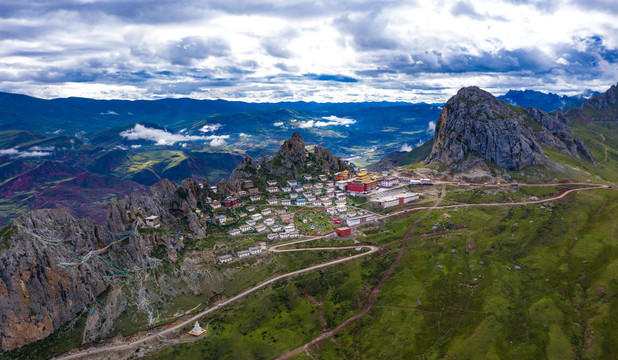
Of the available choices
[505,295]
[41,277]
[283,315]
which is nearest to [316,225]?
[283,315]

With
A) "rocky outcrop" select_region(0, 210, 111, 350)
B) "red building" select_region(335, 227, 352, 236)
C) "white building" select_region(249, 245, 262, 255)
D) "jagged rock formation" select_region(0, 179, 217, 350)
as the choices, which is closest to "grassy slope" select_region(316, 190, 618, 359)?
"red building" select_region(335, 227, 352, 236)

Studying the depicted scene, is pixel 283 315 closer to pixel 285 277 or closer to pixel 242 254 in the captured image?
pixel 285 277

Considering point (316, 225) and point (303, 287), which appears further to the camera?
point (316, 225)

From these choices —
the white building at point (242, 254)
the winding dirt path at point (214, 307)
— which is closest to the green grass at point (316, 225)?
the winding dirt path at point (214, 307)

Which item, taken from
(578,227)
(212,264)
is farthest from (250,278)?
(578,227)

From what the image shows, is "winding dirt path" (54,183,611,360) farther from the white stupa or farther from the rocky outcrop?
the rocky outcrop

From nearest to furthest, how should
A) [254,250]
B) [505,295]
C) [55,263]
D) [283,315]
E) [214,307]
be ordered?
1. [505,295]
2. [55,263]
3. [283,315]
4. [214,307]
5. [254,250]

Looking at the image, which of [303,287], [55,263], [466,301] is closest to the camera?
[466,301]

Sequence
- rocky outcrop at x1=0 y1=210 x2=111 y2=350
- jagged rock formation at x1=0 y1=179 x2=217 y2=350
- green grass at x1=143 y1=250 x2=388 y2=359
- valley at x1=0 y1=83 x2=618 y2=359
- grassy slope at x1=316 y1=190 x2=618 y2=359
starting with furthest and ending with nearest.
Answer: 1. jagged rock formation at x1=0 y1=179 x2=217 y2=350
2. rocky outcrop at x1=0 y1=210 x2=111 y2=350
3. valley at x1=0 y1=83 x2=618 y2=359
4. green grass at x1=143 y1=250 x2=388 y2=359
5. grassy slope at x1=316 y1=190 x2=618 y2=359
